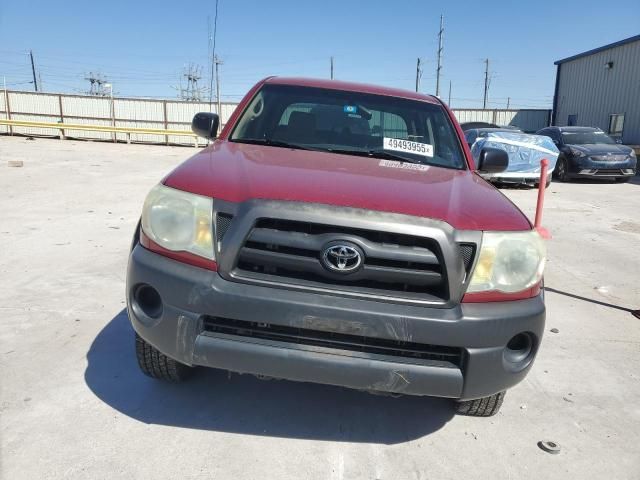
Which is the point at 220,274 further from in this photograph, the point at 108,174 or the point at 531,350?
the point at 108,174

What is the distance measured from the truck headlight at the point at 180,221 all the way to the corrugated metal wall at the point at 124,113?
80.6 ft

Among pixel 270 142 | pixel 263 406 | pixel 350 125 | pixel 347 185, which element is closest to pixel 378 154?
pixel 350 125

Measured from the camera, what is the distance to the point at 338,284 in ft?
6.40

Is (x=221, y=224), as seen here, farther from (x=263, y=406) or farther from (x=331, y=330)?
(x=263, y=406)

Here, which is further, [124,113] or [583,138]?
[124,113]

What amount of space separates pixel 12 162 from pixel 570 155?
1391cm

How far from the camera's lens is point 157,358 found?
2.43 meters

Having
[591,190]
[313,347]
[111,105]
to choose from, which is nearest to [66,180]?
[313,347]

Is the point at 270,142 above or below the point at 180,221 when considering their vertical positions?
above

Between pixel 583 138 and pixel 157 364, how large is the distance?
14119 mm

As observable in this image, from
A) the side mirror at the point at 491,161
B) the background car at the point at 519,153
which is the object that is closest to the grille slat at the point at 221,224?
the side mirror at the point at 491,161

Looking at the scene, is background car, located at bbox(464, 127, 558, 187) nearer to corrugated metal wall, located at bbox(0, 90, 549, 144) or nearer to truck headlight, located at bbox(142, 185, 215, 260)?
truck headlight, located at bbox(142, 185, 215, 260)

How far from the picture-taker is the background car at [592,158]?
42.0 feet

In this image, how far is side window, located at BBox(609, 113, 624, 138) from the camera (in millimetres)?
19734
